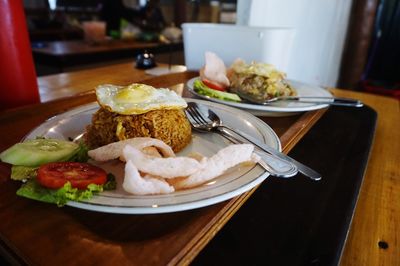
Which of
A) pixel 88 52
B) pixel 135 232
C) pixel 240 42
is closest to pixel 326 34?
pixel 240 42

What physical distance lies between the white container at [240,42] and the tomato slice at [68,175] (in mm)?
1285

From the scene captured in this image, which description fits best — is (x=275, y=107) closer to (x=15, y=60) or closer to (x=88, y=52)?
(x=15, y=60)

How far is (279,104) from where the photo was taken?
1062 millimetres

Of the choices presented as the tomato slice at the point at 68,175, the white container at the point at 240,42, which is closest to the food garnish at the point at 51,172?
the tomato slice at the point at 68,175

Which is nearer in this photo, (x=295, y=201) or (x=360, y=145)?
(x=295, y=201)

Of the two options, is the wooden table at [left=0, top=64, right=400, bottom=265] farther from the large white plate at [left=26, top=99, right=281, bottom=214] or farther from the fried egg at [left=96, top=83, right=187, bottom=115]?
the fried egg at [left=96, top=83, right=187, bottom=115]

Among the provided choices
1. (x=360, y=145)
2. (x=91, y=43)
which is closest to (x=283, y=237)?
(x=360, y=145)

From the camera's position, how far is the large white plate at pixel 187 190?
431mm

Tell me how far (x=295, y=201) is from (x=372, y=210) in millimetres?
228

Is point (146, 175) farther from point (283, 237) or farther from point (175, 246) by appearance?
point (283, 237)

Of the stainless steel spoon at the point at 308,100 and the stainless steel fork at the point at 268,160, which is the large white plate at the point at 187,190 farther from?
the stainless steel spoon at the point at 308,100

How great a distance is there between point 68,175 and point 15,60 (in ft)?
2.29

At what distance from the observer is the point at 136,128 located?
28.1 inches

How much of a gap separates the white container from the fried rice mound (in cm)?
99
